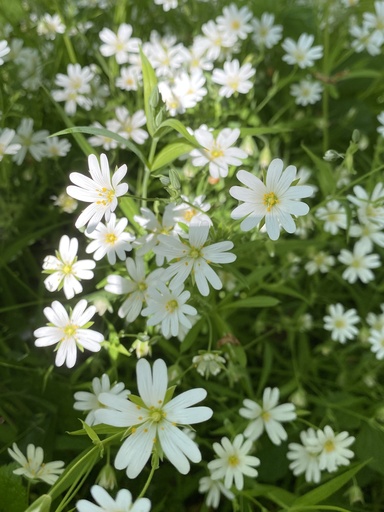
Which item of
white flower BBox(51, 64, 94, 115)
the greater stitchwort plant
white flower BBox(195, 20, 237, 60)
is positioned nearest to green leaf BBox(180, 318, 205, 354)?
the greater stitchwort plant

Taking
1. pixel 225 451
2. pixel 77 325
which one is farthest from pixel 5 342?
pixel 225 451

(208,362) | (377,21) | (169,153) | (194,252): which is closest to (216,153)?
(169,153)

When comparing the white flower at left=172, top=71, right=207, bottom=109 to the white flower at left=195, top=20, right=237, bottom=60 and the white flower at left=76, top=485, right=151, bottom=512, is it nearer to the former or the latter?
the white flower at left=195, top=20, right=237, bottom=60

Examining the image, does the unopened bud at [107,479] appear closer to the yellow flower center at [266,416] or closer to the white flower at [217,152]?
the yellow flower center at [266,416]

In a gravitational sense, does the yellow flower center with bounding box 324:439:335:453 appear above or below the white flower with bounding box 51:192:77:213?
below

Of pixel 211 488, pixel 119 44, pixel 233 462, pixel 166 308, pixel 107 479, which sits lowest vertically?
pixel 211 488

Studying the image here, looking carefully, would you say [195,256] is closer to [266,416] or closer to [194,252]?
[194,252]
